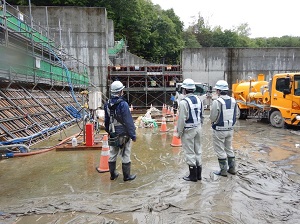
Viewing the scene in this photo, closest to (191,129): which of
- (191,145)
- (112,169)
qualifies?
(191,145)

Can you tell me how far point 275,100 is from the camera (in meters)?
11.3

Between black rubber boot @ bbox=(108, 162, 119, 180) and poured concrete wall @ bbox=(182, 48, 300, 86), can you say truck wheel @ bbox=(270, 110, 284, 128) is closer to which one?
black rubber boot @ bbox=(108, 162, 119, 180)

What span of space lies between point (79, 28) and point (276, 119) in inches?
698

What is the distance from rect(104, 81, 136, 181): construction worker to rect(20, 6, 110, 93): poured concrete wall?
17.3 m

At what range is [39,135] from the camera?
7.63m

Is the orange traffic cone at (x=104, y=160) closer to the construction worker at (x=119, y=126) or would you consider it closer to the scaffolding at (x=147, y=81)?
the construction worker at (x=119, y=126)

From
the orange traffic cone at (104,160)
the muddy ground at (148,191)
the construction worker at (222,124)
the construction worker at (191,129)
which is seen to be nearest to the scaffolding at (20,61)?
the muddy ground at (148,191)

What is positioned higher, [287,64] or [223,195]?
[287,64]

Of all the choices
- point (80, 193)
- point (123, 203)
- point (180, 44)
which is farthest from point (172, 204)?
point (180, 44)

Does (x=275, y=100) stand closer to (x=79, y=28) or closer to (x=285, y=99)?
(x=285, y=99)

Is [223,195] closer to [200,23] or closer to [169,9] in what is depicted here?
[169,9]

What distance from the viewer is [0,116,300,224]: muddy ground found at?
3193 mm

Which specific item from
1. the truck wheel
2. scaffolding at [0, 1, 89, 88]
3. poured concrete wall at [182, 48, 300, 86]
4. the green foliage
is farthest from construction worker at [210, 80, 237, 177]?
the green foliage

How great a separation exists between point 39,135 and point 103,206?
16.8 feet
